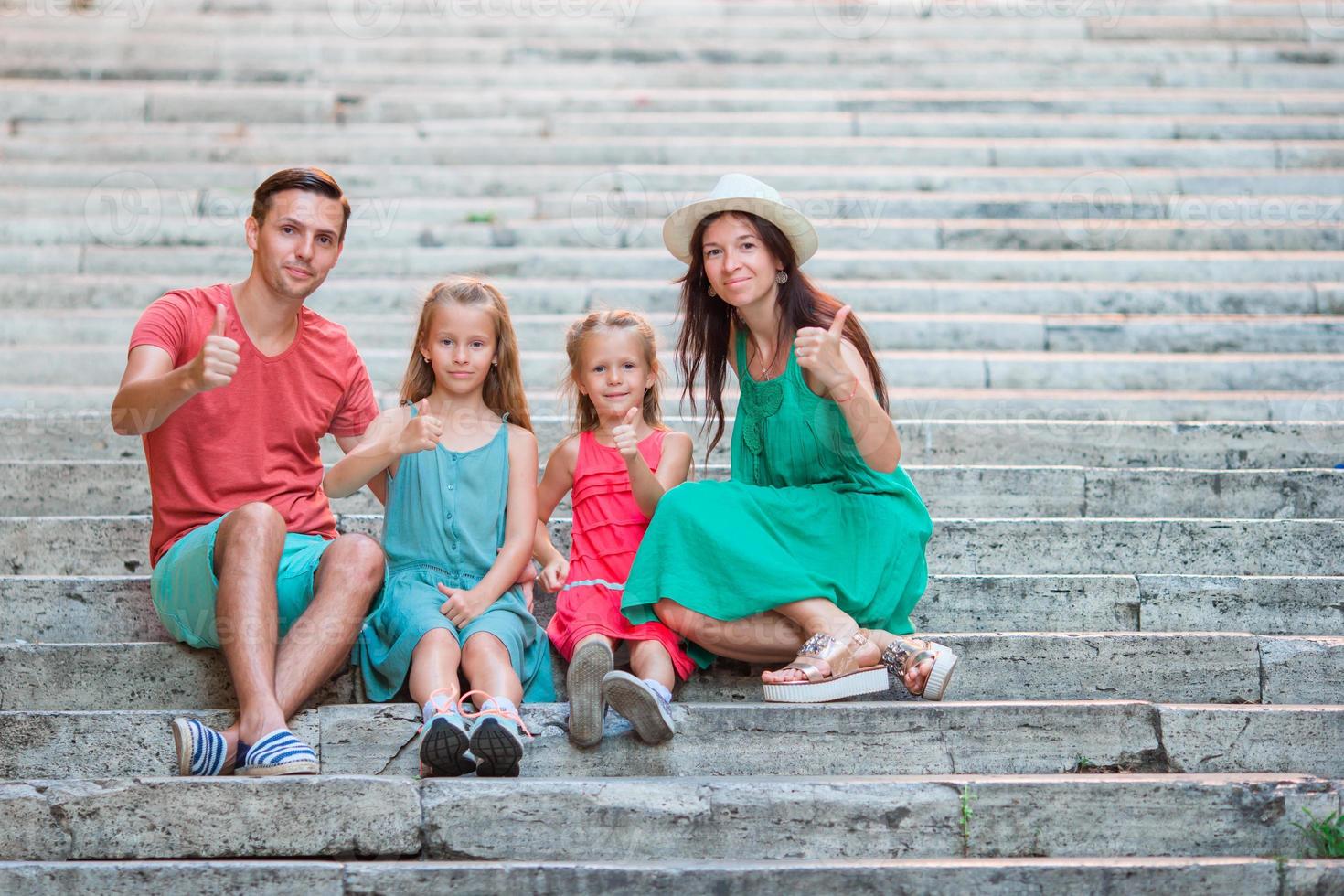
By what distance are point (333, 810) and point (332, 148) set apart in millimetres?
5095

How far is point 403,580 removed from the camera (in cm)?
324

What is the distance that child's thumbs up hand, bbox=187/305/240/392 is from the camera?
290 cm

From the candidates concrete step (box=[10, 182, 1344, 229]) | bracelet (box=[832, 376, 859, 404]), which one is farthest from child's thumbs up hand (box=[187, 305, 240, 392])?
concrete step (box=[10, 182, 1344, 229])

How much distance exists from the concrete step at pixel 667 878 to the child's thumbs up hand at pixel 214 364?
1.04 metres

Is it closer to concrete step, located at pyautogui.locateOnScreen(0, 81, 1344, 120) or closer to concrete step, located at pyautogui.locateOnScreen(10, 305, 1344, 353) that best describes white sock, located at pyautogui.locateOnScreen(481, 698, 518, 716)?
concrete step, located at pyautogui.locateOnScreen(10, 305, 1344, 353)

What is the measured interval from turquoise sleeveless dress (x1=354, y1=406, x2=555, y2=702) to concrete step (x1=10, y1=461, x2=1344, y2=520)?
823 millimetres

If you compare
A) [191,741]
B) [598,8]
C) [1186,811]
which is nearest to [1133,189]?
[598,8]

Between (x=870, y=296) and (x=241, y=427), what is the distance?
3.28 metres

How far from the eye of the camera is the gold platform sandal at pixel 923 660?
9.71ft
